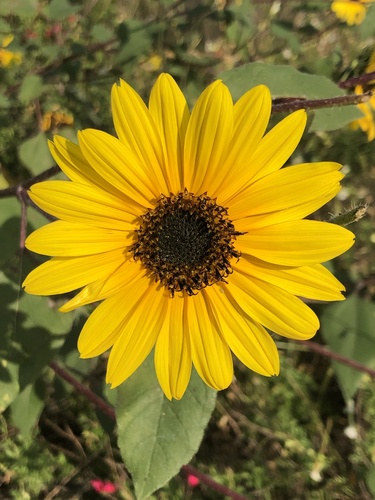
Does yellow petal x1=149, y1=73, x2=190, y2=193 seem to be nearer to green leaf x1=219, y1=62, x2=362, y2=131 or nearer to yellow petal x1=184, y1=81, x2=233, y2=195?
yellow petal x1=184, y1=81, x2=233, y2=195

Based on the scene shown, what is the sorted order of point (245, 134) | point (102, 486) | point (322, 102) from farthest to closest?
point (102, 486) < point (322, 102) < point (245, 134)

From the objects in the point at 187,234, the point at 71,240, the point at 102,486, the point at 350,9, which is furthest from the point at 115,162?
the point at 350,9

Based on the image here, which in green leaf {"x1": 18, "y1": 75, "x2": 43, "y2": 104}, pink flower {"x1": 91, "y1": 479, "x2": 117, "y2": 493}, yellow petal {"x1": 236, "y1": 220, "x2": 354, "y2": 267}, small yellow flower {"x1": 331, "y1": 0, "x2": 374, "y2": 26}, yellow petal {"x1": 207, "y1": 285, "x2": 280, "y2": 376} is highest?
green leaf {"x1": 18, "y1": 75, "x2": 43, "y2": 104}

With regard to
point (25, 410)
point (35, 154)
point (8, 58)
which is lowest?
point (25, 410)

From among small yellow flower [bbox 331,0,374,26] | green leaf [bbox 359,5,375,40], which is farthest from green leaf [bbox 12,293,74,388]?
small yellow flower [bbox 331,0,374,26]

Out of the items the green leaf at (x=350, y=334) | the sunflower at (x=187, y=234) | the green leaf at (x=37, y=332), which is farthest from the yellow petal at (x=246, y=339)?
the green leaf at (x=350, y=334)

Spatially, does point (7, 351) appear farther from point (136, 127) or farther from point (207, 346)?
point (136, 127)

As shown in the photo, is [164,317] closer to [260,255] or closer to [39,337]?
[260,255]

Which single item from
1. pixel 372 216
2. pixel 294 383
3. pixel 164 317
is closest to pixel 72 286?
pixel 164 317
